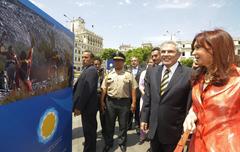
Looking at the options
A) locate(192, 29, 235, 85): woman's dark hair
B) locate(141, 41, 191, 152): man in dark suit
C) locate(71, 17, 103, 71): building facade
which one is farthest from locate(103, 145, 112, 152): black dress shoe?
locate(71, 17, 103, 71): building facade

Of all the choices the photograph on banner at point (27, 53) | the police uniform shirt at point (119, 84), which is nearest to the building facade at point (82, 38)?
the police uniform shirt at point (119, 84)

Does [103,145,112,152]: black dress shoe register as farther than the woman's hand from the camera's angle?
Yes

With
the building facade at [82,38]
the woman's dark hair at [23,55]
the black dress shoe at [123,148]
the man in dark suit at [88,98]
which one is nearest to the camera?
the woman's dark hair at [23,55]

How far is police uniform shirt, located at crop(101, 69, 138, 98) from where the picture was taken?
521 centimetres

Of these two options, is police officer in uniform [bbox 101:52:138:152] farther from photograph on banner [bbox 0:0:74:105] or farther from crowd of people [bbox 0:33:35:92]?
crowd of people [bbox 0:33:35:92]

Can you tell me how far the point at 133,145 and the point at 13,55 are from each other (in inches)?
165

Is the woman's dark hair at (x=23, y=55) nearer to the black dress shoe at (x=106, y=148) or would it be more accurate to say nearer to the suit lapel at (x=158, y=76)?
the suit lapel at (x=158, y=76)

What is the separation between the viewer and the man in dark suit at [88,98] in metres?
4.41

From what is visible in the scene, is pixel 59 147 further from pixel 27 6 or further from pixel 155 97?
pixel 27 6

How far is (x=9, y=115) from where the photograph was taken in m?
2.03

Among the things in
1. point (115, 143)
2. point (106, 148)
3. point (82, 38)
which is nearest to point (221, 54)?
point (106, 148)

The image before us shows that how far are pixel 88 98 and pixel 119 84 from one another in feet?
3.05

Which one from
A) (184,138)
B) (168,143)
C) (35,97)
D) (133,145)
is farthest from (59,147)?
(133,145)

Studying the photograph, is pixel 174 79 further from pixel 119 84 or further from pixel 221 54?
pixel 119 84
